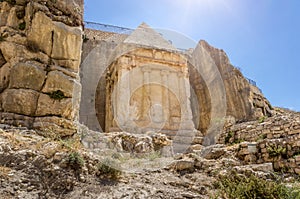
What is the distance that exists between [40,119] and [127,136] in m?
3.46

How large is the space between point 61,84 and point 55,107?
833 millimetres

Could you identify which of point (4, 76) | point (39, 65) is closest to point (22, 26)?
point (39, 65)

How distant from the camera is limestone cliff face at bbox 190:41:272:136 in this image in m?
22.4

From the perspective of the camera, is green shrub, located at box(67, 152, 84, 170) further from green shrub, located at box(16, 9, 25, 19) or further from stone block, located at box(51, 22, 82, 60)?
green shrub, located at box(16, 9, 25, 19)

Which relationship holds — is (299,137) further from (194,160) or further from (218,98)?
(218,98)

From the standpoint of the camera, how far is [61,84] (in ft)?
28.8

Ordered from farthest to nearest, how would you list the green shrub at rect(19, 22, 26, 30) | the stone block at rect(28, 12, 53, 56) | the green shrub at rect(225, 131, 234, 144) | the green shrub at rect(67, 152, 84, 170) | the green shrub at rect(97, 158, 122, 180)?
the green shrub at rect(225, 131, 234, 144)
the green shrub at rect(19, 22, 26, 30)
the stone block at rect(28, 12, 53, 56)
the green shrub at rect(97, 158, 122, 180)
the green shrub at rect(67, 152, 84, 170)

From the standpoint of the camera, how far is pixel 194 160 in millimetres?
6484

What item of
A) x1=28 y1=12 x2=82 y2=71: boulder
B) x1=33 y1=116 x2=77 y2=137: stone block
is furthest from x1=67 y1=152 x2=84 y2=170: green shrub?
x1=28 y1=12 x2=82 y2=71: boulder

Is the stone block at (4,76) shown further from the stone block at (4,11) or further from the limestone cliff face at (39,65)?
the stone block at (4,11)

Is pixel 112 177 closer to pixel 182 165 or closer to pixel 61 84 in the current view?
pixel 182 165

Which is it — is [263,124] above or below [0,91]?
below

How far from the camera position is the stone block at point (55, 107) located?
27.2 feet

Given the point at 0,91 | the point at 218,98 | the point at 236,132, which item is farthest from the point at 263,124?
the point at 218,98
